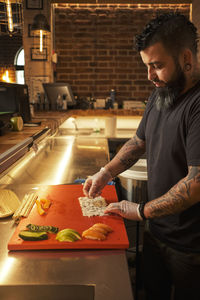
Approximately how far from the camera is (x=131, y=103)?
202 inches

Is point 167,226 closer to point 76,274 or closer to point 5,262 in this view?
point 76,274

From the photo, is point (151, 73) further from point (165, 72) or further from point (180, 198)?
point (180, 198)

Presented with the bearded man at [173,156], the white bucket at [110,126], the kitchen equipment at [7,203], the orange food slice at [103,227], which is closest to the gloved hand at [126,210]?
the bearded man at [173,156]

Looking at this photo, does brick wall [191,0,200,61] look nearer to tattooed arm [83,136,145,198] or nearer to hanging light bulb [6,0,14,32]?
hanging light bulb [6,0,14,32]

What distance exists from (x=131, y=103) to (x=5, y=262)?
4.50m

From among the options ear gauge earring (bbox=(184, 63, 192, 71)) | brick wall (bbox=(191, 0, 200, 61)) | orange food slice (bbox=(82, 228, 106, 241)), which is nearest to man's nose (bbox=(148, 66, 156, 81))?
ear gauge earring (bbox=(184, 63, 192, 71))

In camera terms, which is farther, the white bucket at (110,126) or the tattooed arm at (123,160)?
the white bucket at (110,126)

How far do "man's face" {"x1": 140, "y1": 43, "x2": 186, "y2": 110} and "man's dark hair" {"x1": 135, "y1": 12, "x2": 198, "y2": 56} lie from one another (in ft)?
0.08

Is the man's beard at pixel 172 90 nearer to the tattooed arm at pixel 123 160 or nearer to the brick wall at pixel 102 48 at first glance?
the tattooed arm at pixel 123 160

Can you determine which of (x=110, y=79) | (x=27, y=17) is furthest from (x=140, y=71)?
(x=27, y=17)

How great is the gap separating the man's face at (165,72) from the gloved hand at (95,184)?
48cm

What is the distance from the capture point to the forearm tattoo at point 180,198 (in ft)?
3.34

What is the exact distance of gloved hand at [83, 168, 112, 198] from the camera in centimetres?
133

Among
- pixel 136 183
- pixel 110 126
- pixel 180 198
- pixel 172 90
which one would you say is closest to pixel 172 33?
pixel 172 90
